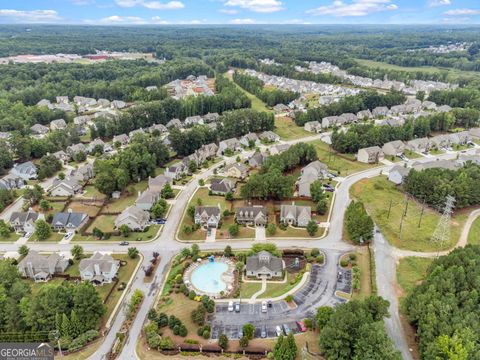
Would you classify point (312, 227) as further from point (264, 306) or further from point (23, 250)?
point (23, 250)

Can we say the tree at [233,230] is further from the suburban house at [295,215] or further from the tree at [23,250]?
the tree at [23,250]

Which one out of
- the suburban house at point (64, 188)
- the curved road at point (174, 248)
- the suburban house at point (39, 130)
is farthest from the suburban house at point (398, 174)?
the suburban house at point (39, 130)

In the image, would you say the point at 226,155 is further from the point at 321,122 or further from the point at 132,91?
the point at 132,91

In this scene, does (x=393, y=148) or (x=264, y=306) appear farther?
(x=393, y=148)

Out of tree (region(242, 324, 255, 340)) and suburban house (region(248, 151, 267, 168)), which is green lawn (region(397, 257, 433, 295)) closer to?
tree (region(242, 324, 255, 340))

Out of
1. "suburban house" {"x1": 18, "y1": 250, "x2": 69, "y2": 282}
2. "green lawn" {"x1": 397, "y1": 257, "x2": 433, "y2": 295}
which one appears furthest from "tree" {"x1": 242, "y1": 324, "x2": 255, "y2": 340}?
"suburban house" {"x1": 18, "y1": 250, "x2": 69, "y2": 282}

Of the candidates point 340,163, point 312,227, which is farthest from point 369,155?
point 312,227
